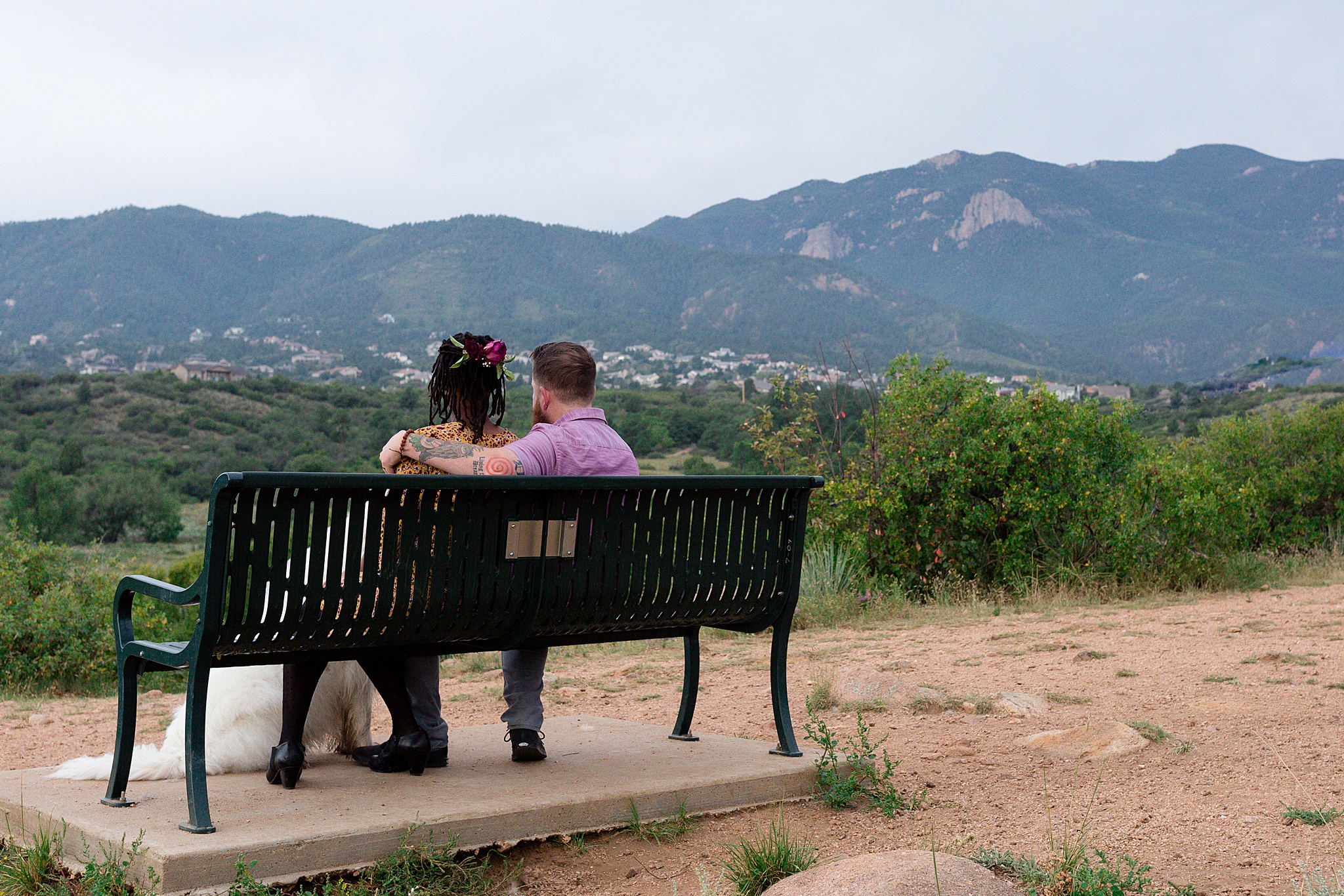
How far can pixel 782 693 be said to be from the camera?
3.88 metres

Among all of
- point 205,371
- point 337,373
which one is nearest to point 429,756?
point 205,371

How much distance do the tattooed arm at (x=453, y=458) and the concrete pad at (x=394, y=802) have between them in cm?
94

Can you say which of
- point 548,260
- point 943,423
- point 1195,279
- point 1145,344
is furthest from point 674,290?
point 943,423

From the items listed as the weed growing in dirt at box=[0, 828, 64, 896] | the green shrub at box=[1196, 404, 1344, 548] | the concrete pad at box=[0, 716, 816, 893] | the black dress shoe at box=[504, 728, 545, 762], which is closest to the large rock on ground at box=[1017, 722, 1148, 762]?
the concrete pad at box=[0, 716, 816, 893]

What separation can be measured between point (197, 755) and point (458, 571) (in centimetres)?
78

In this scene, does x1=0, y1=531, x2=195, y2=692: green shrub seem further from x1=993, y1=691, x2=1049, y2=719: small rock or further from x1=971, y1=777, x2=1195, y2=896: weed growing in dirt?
x1=971, y1=777, x2=1195, y2=896: weed growing in dirt

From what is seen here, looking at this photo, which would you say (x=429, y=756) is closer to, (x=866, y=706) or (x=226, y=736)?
(x=226, y=736)

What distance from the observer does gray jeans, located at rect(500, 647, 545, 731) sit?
12.3ft

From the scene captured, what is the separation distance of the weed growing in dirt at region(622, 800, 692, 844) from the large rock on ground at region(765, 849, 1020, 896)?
2.01 feet

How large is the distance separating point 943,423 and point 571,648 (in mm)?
4217

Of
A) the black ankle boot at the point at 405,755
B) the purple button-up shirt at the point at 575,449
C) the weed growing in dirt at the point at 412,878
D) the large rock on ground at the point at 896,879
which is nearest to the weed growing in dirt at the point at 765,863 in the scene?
the large rock on ground at the point at 896,879

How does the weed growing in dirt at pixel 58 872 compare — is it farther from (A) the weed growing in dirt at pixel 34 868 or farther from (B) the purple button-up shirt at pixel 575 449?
(B) the purple button-up shirt at pixel 575 449

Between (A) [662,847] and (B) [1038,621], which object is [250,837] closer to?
(A) [662,847]

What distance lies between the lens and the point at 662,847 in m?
3.16
